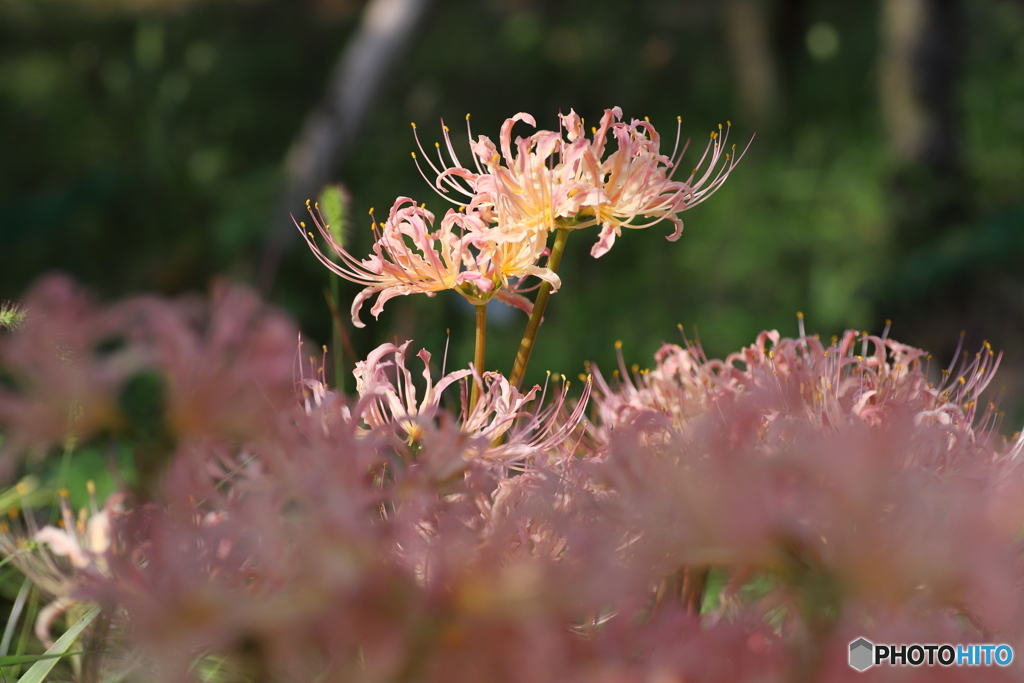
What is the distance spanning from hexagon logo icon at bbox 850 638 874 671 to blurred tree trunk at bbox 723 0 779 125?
4734 millimetres

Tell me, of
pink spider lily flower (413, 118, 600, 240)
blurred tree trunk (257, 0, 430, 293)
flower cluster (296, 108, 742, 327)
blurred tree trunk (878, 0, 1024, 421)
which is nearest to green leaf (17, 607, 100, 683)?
flower cluster (296, 108, 742, 327)

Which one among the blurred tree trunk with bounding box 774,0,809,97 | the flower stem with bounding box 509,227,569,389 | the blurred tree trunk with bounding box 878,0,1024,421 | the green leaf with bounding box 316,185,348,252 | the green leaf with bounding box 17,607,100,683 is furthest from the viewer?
the blurred tree trunk with bounding box 774,0,809,97

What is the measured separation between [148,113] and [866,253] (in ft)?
12.2

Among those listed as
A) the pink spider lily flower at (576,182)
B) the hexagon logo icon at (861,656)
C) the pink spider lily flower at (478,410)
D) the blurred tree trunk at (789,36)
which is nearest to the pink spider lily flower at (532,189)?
the pink spider lily flower at (576,182)

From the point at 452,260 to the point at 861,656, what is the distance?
1.65 feet

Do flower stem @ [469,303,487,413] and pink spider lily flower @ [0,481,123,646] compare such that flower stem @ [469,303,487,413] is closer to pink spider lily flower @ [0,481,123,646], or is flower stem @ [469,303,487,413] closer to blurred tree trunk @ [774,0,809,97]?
pink spider lily flower @ [0,481,123,646]

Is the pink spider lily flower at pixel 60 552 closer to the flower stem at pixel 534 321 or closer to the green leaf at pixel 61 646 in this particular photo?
the green leaf at pixel 61 646

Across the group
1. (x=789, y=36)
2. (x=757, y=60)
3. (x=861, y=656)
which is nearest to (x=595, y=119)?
(x=757, y=60)

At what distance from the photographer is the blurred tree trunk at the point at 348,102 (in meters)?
3.47

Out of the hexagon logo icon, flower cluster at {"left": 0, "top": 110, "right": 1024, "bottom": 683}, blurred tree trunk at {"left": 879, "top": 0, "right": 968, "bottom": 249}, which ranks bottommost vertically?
the hexagon logo icon

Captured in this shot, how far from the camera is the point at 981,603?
0.48 m

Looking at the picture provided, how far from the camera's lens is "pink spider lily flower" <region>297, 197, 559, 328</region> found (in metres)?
0.80

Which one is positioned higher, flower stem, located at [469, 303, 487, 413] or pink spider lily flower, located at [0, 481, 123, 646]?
flower stem, located at [469, 303, 487, 413]

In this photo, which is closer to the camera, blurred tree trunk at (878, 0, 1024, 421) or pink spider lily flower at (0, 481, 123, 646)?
pink spider lily flower at (0, 481, 123, 646)
